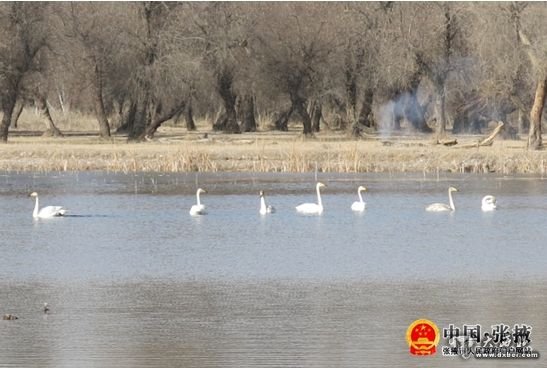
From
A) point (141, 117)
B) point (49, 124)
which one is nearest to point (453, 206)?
point (141, 117)

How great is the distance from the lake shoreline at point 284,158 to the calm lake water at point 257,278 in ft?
21.1

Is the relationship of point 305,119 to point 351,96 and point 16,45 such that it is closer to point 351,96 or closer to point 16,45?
point 351,96

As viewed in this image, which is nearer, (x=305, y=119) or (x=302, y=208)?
(x=302, y=208)

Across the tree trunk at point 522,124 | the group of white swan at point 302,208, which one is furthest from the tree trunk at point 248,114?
the group of white swan at point 302,208

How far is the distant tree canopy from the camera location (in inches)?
1889

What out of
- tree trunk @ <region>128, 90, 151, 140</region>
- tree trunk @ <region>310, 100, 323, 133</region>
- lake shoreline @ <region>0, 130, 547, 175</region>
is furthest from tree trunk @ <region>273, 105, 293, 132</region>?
lake shoreline @ <region>0, 130, 547, 175</region>

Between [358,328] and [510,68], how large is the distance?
1227 inches

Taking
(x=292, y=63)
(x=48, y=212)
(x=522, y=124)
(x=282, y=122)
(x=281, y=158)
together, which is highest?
(x=292, y=63)

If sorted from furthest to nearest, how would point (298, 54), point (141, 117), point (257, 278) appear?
1. point (298, 54)
2. point (141, 117)
3. point (257, 278)

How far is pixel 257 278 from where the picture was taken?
18.5 metres

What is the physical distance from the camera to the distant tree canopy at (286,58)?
48.0m

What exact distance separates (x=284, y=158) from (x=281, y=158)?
12 centimetres

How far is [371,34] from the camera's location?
2197 inches

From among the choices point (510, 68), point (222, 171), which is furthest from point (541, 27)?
point (222, 171)
